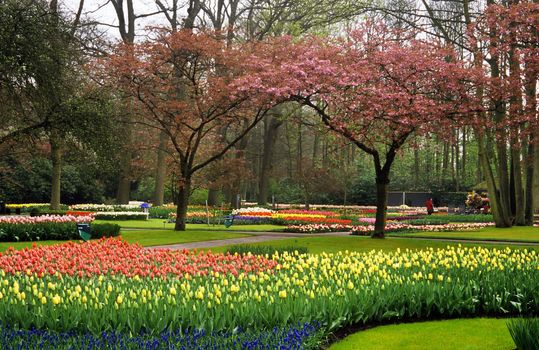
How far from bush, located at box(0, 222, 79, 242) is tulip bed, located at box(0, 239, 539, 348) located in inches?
299

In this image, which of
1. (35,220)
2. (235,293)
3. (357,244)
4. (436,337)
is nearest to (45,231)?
(35,220)

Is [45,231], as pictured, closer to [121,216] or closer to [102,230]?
[102,230]

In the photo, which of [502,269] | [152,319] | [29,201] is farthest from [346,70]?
[29,201]

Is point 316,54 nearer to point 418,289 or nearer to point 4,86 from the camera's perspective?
point 4,86

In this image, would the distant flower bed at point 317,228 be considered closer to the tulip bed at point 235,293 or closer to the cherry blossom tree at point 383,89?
the cherry blossom tree at point 383,89

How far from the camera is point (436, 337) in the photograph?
7355 mm

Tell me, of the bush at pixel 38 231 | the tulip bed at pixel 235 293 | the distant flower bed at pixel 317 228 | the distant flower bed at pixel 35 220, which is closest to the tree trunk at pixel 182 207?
the distant flower bed at pixel 35 220

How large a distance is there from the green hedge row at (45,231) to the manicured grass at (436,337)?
13740 millimetres

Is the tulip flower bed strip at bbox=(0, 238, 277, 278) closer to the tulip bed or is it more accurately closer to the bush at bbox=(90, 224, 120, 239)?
the tulip bed

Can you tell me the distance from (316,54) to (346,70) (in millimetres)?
1374

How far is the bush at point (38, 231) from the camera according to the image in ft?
61.2

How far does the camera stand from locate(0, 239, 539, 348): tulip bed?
6270mm

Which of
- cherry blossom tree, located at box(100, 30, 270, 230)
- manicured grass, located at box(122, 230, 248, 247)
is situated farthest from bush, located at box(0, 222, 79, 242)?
cherry blossom tree, located at box(100, 30, 270, 230)

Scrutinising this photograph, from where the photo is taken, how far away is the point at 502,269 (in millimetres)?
9461
